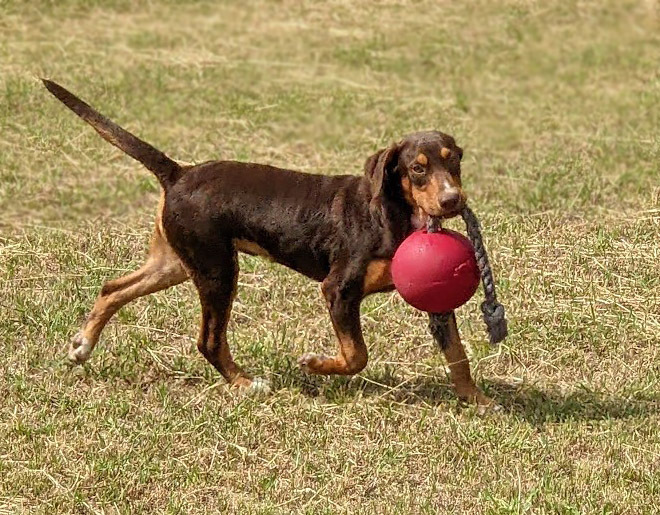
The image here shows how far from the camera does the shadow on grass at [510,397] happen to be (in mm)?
6133

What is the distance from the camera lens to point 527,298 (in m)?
7.48

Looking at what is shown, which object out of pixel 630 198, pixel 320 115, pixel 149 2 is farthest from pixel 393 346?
pixel 149 2

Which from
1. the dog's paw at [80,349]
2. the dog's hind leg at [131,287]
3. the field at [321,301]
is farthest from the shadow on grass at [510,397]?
the dog's paw at [80,349]

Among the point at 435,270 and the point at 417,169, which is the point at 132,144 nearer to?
the point at 417,169

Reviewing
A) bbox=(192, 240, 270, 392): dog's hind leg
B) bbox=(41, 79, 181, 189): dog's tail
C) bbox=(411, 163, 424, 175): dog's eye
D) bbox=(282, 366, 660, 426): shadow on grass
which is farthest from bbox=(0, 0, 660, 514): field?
bbox=(411, 163, 424, 175): dog's eye

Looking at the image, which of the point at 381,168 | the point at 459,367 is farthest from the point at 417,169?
the point at 459,367

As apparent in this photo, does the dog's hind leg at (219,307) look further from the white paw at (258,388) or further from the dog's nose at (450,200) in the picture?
the dog's nose at (450,200)

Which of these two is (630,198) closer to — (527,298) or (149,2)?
(527,298)

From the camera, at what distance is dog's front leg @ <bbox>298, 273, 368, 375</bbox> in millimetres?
5934

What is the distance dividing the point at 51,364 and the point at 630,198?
498 cm

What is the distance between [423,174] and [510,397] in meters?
1.49

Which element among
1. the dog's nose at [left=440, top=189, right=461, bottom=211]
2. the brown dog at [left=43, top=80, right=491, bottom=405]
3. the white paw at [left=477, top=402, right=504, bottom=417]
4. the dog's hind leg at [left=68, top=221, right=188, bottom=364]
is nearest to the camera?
the dog's nose at [left=440, top=189, right=461, bottom=211]

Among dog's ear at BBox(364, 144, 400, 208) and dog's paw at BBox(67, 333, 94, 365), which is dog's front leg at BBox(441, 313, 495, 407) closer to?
dog's ear at BBox(364, 144, 400, 208)

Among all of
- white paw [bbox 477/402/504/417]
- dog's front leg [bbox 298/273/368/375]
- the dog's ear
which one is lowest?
white paw [bbox 477/402/504/417]
